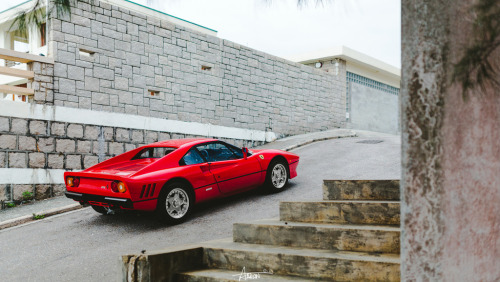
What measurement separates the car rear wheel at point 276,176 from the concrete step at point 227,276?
4.21 metres

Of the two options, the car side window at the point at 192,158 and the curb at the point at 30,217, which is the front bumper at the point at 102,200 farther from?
the curb at the point at 30,217

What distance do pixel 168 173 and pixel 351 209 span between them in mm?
3179

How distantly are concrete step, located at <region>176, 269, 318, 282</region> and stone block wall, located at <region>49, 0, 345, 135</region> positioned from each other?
585cm

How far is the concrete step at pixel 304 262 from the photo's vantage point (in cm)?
337

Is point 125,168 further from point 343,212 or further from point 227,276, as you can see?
point 343,212

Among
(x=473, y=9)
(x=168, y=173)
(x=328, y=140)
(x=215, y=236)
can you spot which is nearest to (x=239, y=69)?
(x=328, y=140)

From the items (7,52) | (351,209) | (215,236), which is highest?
(7,52)

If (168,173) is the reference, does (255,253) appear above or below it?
below

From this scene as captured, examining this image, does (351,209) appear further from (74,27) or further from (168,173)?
(74,27)

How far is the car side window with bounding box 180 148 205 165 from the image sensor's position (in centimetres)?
698

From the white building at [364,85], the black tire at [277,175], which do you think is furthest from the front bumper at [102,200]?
the white building at [364,85]

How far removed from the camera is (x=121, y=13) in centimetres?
1085

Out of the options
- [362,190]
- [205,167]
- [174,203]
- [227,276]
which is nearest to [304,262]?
[227,276]

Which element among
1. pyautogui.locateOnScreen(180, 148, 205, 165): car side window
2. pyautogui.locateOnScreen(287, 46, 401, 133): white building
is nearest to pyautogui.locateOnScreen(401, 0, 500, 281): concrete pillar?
pyautogui.locateOnScreen(180, 148, 205, 165): car side window
